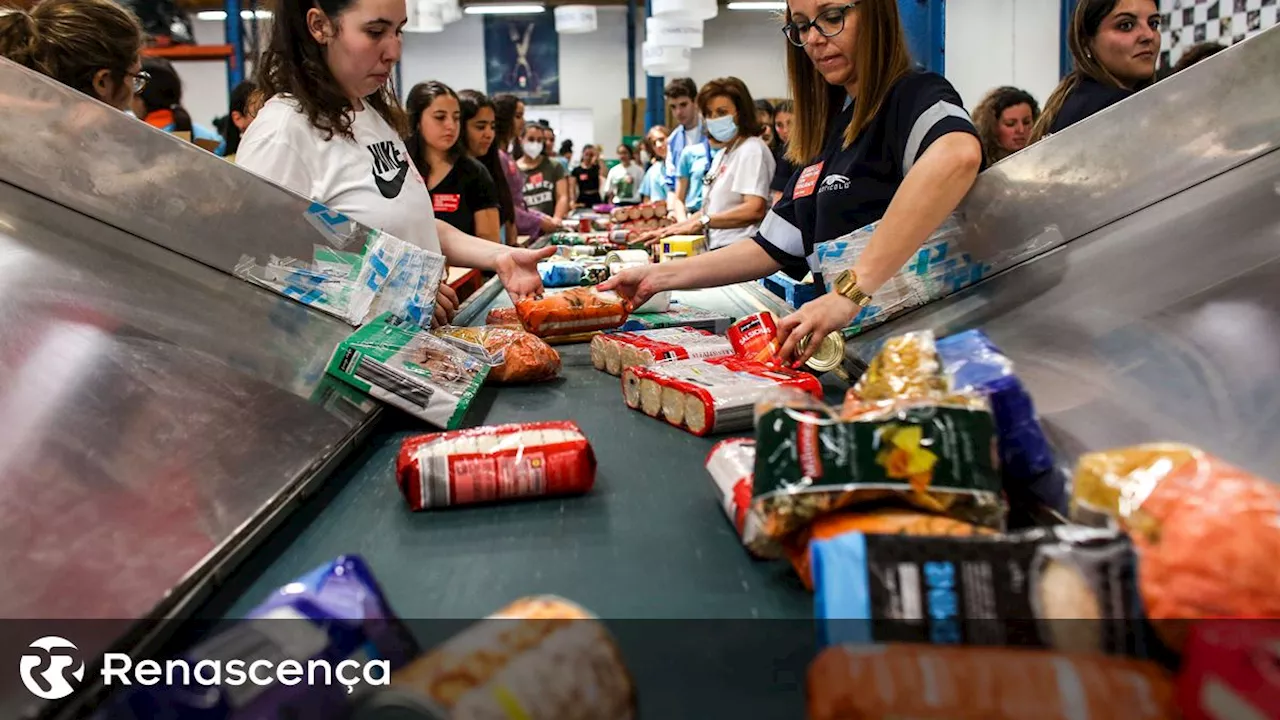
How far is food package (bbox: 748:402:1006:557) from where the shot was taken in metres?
0.99

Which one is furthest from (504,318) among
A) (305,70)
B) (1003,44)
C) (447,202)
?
(1003,44)

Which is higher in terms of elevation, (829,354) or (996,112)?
(996,112)

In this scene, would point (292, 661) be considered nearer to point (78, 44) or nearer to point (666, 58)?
point (78, 44)

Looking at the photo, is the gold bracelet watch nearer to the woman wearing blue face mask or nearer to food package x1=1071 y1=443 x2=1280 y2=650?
food package x1=1071 y1=443 x2=1280 y2=650

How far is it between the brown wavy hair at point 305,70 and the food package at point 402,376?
0.60 m

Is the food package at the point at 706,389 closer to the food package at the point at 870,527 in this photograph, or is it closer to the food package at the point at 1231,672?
the food package at the point at 870,527

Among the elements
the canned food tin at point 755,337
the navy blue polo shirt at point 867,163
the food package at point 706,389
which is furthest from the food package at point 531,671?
the navy blue polo shirt at point 867,163

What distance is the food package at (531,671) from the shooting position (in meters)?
0.69

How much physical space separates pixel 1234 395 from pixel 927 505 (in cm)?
52

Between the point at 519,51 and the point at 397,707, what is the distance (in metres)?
19.9

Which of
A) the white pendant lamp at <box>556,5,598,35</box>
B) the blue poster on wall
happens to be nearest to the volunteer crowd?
the white pendant lamp at <box>556,5,598,35</box>

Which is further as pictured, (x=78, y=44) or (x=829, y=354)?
(x=78, y=44)

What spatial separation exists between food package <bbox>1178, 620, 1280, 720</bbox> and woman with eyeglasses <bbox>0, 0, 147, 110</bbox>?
2243mm

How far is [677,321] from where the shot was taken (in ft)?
8.58
